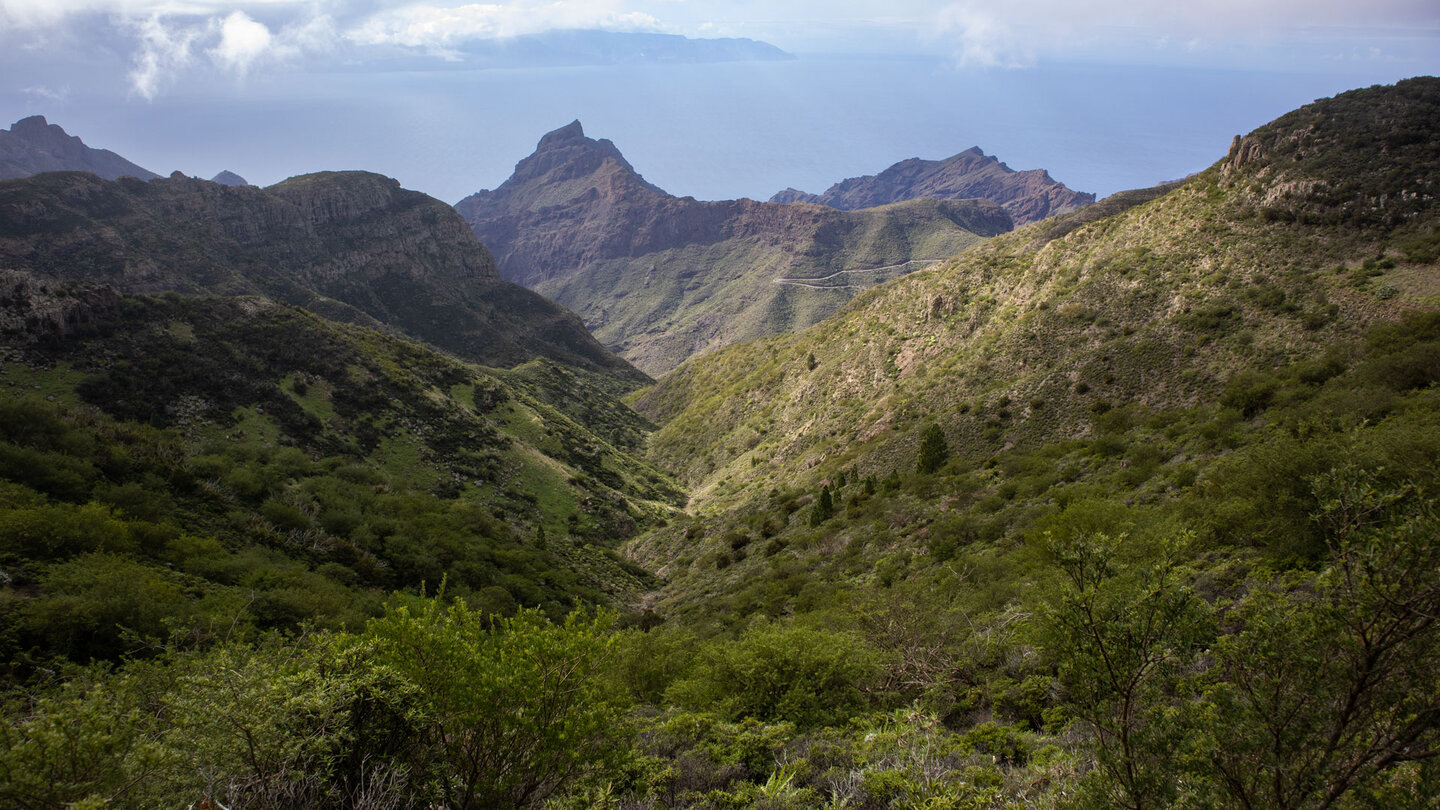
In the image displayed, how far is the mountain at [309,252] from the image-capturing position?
102125mm

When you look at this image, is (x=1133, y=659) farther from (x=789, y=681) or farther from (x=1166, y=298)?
(x=1166, y=298)

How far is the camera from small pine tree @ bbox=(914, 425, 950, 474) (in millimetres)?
35719

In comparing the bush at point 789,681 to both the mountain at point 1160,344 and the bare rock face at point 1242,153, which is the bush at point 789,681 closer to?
the mountain at point 1160,344

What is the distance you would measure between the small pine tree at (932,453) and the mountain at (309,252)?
105 meters

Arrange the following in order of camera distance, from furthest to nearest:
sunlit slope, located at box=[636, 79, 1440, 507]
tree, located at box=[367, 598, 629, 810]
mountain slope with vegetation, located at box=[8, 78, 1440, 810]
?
sunlit slope, located at box=[636, 79, 1440, 507] → tree, located at box=[367, 598, 629, 810] → mountain slope with vegetation, located at box=[8, 78, 1440, 810]

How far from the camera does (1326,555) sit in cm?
1185

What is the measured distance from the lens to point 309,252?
459ft

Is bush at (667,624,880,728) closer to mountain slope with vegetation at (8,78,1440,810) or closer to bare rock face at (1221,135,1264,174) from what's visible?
mountain slope with vegetation at (8,78,1440,810)

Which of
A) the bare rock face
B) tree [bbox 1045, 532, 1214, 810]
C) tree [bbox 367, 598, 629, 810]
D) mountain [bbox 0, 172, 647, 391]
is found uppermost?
mountain [bbox 0, 172, 647, 391]

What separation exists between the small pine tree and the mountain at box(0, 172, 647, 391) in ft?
343

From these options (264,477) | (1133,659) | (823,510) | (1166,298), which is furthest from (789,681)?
(1166,298)

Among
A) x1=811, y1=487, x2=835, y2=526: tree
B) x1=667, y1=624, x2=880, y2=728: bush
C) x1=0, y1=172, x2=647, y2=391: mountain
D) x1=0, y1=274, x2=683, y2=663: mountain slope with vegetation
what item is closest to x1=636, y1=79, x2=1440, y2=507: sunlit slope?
x1=811, y1=487, x2=835, y2=526: tree

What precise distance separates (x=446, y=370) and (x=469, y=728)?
60185 mm

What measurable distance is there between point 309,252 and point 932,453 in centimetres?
16064
